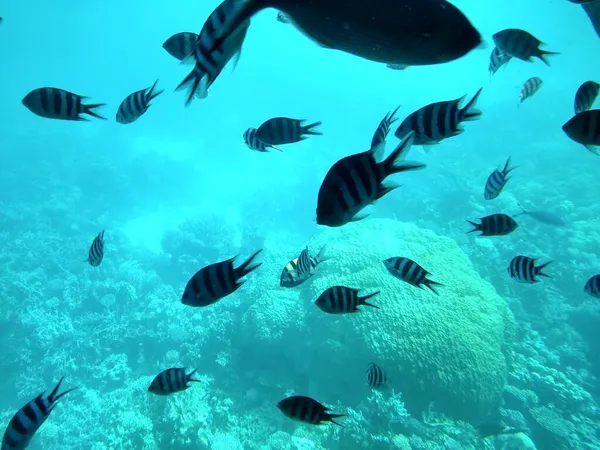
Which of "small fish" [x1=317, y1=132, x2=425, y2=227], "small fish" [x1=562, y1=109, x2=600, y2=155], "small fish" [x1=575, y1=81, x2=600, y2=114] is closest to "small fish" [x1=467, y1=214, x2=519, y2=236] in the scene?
"small fish" [x1=575, y1=81, x2=600, y2=114]

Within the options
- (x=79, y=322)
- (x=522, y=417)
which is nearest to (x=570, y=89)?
(x=522, y=417)

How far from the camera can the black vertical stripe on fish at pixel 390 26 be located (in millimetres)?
707

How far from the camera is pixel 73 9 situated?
2761 inches

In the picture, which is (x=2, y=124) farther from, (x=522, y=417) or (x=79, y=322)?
(x=522, y=417)

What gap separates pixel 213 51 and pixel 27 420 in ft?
9.90

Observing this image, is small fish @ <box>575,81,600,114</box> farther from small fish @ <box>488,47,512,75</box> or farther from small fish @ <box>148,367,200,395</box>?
small fish @ <box>148,367,200,395</box>

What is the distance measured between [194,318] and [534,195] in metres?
17.0

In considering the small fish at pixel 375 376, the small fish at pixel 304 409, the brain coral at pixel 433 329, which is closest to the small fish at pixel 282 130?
the small fish at pixel 304 409

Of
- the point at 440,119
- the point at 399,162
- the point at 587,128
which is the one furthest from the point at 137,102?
the point at 587,128

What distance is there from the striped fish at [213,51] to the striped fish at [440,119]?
7.00 ft

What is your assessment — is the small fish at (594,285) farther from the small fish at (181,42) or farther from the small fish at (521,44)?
the small fish at (181,42)

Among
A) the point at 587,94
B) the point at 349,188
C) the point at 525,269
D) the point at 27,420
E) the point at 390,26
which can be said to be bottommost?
the point at 27,420

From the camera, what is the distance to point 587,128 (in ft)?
7.80

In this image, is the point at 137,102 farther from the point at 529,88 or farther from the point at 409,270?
the point at 529,88
